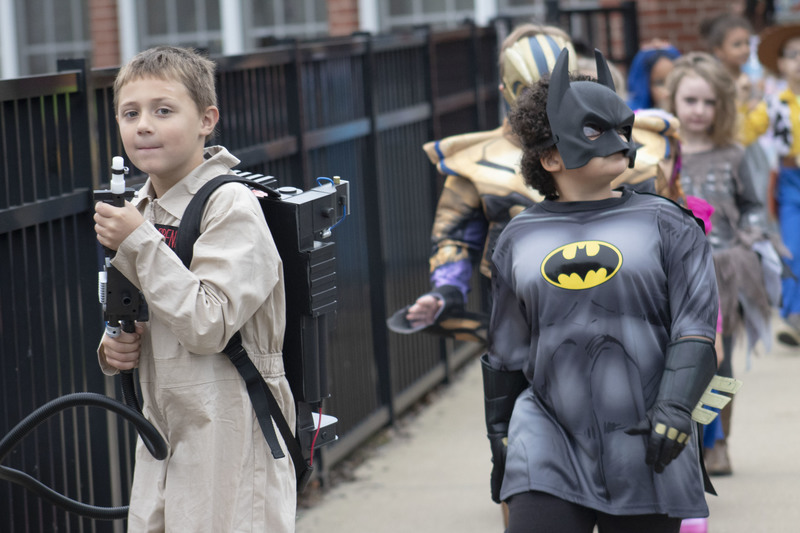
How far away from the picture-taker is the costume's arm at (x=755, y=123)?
26.8ft

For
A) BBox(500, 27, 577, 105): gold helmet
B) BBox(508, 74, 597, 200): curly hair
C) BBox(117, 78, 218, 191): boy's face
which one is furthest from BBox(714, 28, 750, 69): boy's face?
BBox(117, 78, 218, 191): boy's face

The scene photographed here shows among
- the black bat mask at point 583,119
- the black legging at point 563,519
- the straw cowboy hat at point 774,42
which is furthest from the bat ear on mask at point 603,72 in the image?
the straw cowboy hat at point 774,42

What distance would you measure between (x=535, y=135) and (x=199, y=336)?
1.19 metres

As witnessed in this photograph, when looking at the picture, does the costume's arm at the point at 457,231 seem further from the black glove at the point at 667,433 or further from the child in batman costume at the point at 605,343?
the black glove at the point at 667,433

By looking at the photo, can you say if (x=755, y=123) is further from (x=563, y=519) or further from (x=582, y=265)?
(x=563, y=519)

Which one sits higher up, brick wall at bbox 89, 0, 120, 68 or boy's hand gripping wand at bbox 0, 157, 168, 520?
brick wall at bbox 89, 0, 120, 68

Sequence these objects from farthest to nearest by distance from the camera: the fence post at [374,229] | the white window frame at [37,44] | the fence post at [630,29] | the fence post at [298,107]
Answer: the white window frame at [37,44] < the fence post at [630,29] < the fence post at [374,229] < the fence post at [298,107]

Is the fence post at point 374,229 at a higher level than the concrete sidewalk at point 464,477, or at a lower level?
higher

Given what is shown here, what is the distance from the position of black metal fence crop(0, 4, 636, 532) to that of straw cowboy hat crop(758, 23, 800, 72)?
1.94 meters

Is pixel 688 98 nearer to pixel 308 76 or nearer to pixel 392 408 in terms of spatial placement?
pixel 308 76

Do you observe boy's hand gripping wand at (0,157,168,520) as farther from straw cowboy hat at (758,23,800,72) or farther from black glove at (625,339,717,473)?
straw cowboy hat at (758,23,800,72)

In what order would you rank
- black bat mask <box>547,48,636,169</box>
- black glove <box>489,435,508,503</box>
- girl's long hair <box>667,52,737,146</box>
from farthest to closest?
girl's long hair <box>667,52,737,146</box>
black glove <box>489,435,508,503</box>
black bat mask <box>547,48,636,169</box>

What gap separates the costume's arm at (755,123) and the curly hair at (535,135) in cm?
492

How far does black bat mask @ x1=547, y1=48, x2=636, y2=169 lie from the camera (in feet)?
10.7
